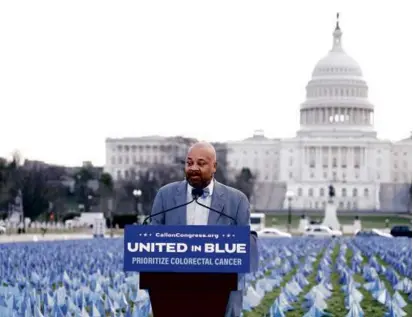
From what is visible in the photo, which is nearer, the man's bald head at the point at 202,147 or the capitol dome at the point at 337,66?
the man's bald head at the point at 202,147

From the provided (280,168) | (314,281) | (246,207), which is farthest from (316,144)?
(246,207)

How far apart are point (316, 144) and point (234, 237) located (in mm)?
144927

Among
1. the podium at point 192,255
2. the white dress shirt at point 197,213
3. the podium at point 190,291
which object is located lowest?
the podium at point 190,291

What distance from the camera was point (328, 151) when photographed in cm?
15062

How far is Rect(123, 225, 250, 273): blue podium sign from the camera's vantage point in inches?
209

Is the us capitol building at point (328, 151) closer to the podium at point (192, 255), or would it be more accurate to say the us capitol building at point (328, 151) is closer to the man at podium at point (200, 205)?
the man at podium at point (200, 205)

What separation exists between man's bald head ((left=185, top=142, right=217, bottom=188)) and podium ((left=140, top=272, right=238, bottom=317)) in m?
0.60

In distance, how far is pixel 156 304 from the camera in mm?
5629

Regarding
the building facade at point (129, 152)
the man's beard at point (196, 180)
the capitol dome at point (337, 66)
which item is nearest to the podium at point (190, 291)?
the man's beard at point (196, 180)

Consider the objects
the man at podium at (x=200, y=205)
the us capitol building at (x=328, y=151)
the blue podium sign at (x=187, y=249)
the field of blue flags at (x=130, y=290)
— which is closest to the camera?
the blue podium sign at (x=187, y=249)

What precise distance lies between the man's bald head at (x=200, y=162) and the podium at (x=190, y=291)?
1.95 ft

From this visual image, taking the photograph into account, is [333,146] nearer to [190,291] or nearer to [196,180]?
[196,180]

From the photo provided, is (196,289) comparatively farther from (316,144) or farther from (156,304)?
(316,144)

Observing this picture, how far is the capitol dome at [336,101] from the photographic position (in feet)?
493
